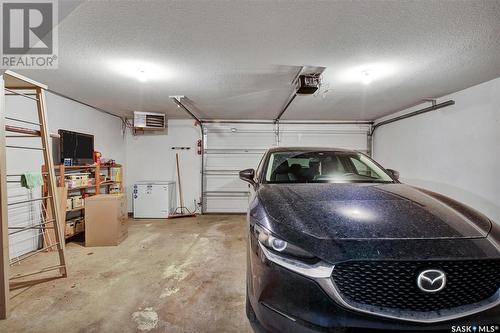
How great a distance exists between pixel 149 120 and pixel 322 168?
4.55 metres

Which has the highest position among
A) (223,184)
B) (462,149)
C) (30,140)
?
(30,140)

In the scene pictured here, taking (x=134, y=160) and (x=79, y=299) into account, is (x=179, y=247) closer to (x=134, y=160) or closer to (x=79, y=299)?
(x=79, y=299)

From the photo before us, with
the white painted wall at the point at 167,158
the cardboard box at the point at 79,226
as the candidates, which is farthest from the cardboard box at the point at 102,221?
the white painted wall at the point at 167,158

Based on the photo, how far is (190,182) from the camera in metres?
6.08

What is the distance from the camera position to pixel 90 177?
15.0ft

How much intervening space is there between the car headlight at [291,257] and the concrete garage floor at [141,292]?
1.07 metres

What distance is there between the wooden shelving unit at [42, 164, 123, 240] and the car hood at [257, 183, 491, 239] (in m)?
3.79

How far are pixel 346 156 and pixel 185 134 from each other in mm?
4682

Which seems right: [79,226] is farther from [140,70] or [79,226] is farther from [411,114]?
[411,114]

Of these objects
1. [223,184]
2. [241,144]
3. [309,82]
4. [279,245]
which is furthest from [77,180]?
[279,245]

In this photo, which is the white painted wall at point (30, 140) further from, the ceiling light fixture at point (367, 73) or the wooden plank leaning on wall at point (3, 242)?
the ceiling light fixture at point (367, 73)

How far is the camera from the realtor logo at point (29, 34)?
67.4 inches

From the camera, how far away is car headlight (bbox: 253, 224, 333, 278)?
0.95 m

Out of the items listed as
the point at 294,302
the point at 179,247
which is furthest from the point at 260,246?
the point at 179,247
